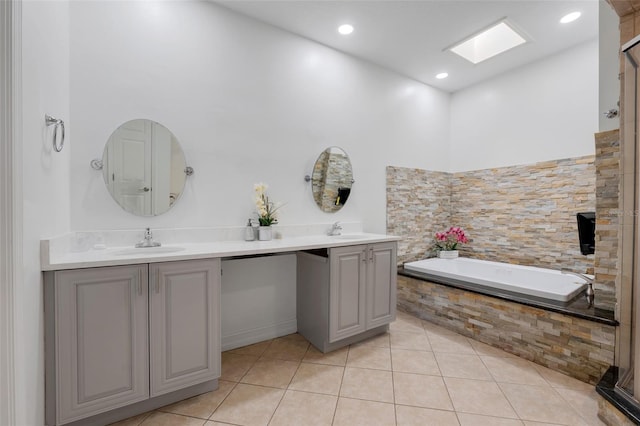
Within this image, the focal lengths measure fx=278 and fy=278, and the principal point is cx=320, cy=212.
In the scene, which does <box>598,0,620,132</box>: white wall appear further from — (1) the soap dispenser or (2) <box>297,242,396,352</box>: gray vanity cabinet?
(1) the soap dispenser

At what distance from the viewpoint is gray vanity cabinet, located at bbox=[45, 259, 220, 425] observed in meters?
1.32

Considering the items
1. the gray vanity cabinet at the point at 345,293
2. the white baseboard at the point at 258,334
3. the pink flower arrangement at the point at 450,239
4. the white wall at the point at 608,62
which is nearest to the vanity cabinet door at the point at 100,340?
the white baseboard at the point at 258,334

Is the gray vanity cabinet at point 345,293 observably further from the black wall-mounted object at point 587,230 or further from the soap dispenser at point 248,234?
the black wall-mounted object at point 587,230

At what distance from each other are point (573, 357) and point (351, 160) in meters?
2.38

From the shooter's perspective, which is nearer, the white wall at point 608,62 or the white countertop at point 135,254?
the white countertop at point 135,254

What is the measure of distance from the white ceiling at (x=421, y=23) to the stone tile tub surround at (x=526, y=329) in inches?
95.5

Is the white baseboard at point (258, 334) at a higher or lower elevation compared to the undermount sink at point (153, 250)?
lower

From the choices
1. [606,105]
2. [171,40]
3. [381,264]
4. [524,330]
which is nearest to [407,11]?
[606,105]

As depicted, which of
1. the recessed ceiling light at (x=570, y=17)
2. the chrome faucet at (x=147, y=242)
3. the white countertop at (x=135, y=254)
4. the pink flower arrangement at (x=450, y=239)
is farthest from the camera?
the pink flower arrangement at (x=450, y=239)

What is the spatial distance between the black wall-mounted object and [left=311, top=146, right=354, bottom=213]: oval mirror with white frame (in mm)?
1990

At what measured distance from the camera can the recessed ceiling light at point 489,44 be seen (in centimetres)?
282

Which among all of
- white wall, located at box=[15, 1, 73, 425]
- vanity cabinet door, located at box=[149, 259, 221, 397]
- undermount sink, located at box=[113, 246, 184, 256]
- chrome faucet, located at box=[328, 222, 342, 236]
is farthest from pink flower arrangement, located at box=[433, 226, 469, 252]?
white wall, located at box=[15, 1, 73, 425]

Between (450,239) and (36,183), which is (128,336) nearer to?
(36,183)

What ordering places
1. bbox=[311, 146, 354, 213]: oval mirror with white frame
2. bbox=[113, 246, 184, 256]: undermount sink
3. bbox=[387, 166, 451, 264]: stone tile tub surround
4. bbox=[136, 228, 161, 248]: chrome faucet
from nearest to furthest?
bbox=[113, 246, 184, 256]: undermount sink, bbox=[136, 228, 161, 248]: chrome faucet, bbox=[311, 146, 354, 213]: oval mirror with white frame, bbox=[387, 166, 451, 264]: stone tile tub surround
